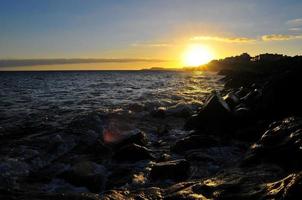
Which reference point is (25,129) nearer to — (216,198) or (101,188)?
(101,188)

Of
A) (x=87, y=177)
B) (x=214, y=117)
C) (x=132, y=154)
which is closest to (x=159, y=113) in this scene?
(x=214, y=117)

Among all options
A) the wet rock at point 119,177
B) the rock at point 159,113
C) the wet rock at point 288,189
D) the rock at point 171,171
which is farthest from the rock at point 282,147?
the rock at point 159,113

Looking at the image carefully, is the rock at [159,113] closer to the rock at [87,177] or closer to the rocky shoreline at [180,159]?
the rocky shoreline at [180,159]

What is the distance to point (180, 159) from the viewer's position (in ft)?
34.1

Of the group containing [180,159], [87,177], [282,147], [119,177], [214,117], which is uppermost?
[282,147]

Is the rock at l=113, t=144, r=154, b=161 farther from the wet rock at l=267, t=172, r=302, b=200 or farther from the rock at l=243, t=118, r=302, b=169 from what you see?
the wet rock at l=267, t=172, r=302, b=200

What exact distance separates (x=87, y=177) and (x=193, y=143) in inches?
168

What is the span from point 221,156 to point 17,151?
6.55 meters

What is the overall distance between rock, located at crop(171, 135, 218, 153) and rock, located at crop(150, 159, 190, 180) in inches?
102

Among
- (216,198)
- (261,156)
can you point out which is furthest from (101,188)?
(261,156)

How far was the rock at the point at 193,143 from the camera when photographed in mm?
12211

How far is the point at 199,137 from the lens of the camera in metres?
12.6

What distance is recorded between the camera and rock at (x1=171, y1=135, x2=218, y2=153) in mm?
12211

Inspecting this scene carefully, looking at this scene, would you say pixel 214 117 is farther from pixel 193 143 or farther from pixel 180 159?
pixel 180 159
